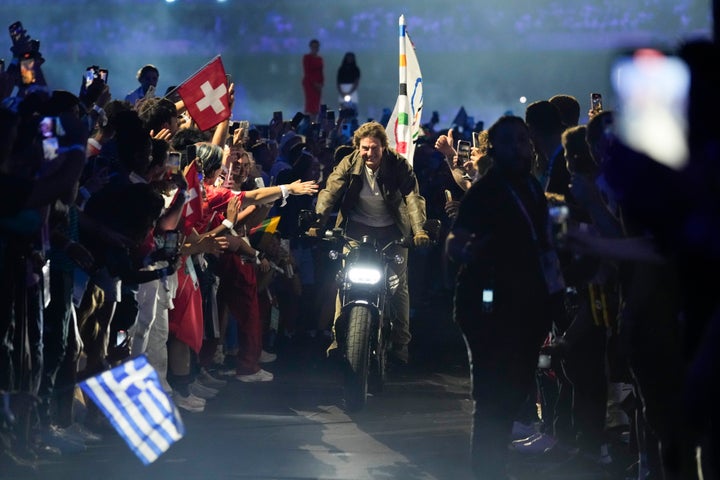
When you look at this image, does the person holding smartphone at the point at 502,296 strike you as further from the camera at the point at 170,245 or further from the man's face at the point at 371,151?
the man's face at the point at 371,151

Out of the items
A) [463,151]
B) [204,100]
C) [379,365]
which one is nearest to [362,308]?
[379,365]

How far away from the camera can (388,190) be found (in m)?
12.4

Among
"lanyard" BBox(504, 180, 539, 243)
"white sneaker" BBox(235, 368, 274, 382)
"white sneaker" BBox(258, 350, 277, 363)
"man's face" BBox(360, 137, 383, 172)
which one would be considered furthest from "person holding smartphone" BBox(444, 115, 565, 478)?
"white sneaker" BBox(258, 350, 277, 363)

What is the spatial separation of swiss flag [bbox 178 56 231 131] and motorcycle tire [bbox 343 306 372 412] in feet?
8.23

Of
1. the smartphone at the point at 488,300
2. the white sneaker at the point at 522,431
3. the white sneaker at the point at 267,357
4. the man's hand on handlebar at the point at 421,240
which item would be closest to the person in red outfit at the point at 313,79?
the white sneaker at the point at 267,357

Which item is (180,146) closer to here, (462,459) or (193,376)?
(193,376)

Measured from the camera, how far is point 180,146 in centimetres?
1298

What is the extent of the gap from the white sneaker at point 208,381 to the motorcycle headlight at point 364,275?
1.82 m

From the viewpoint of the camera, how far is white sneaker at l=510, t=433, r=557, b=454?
9.61 meters

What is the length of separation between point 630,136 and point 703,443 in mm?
1240

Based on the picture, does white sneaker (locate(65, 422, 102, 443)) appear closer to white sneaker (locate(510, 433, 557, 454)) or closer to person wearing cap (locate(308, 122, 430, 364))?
white sneaker (locate(510, 433, 557, 454))

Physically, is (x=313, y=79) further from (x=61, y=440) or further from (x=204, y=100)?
(x=61, y=440)

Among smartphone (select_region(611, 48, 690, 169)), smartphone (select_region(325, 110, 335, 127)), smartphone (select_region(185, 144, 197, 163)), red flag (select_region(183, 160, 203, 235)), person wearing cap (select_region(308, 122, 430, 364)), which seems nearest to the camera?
smartphone (select_region(611, 48, 690, 169))

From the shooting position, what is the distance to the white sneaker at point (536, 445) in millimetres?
9609
